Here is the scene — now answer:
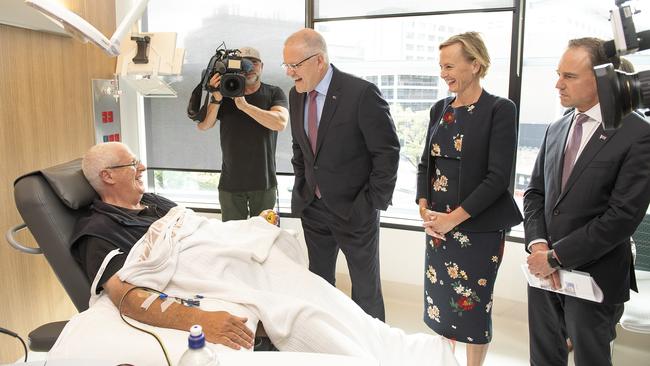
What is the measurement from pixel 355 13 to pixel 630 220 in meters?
2.11

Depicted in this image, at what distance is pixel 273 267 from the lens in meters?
1.79

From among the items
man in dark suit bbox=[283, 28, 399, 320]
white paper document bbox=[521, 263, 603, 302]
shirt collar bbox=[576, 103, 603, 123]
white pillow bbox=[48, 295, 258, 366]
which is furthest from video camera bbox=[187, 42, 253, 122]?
white paper document bbox=[521, 263, 603, 302]

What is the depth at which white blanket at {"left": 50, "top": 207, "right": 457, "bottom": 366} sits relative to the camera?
1.45m

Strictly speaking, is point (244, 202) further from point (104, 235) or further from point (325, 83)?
point (104, 235)

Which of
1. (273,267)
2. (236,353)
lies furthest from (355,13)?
(236,353)

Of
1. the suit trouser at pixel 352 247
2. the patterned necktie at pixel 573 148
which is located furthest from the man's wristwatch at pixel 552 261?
the suit trouser at pixel 352 247

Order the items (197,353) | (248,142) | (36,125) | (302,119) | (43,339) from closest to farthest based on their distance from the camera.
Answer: (197,353) < (43,339) < (302,119) < (36,125) < (248,142)

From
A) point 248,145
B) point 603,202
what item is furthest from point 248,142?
point 603,202

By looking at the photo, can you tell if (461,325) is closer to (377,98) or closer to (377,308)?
(377,308)

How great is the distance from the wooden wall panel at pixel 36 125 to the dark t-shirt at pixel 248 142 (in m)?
0.78

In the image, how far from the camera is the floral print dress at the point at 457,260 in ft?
6.53

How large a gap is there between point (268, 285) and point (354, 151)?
2.44 ft

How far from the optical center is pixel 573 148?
1724 mm

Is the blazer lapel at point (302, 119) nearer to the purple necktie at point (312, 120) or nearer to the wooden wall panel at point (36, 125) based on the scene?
the purple necktie at point (312, 120)
